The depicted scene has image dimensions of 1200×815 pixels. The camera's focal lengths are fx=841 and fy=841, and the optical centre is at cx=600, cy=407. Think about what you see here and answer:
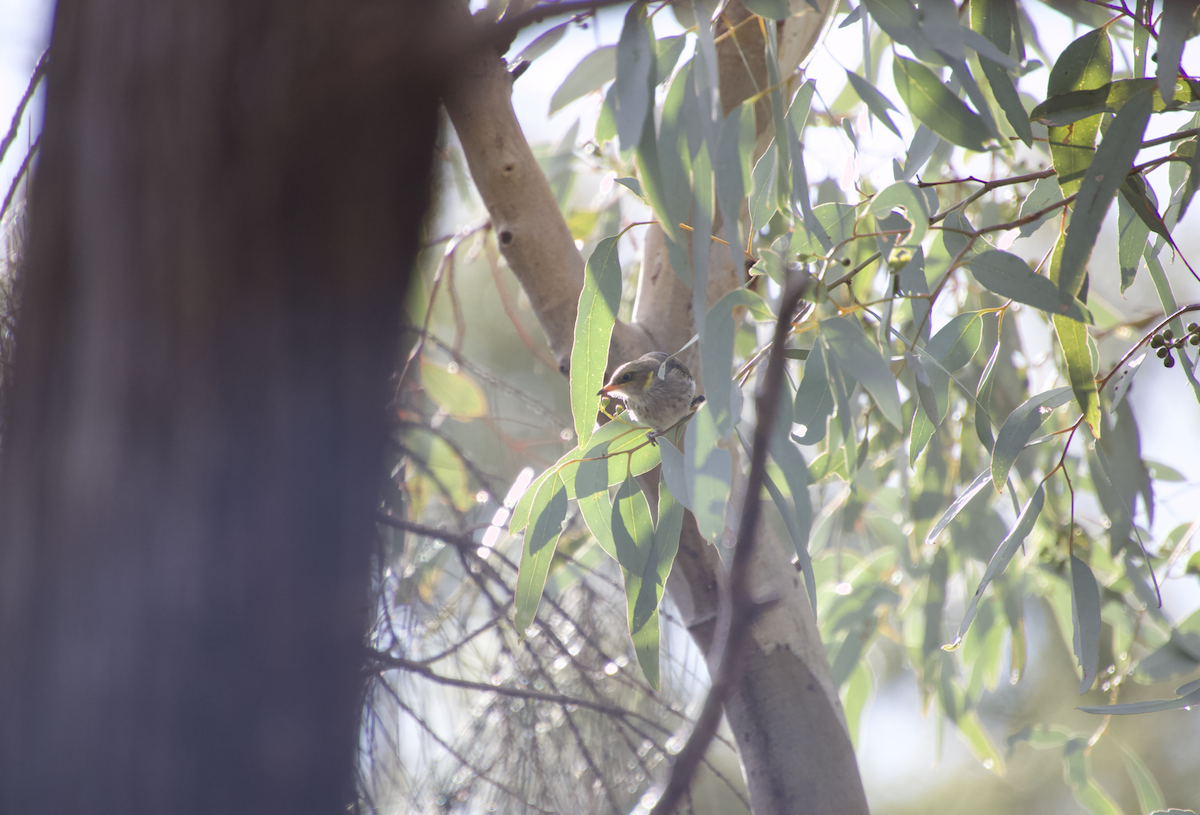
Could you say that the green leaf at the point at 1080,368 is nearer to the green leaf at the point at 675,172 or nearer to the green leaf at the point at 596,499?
the green leaf at the point at 675,172

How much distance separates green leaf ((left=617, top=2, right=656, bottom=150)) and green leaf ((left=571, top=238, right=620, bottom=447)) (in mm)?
276

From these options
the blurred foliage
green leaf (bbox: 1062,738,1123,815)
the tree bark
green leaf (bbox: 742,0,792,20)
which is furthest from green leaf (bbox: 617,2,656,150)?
green leaf (bbox: 1062,738,1123,815)

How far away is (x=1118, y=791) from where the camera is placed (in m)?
4.88

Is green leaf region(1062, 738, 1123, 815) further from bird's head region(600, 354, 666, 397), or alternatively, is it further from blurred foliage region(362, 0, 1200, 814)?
bird's head region(600, 354, 666, 397)

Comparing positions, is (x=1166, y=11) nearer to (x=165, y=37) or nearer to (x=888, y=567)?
(x=165, y=37)

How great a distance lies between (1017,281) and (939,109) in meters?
0.26

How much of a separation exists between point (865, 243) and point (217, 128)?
48.2 inches

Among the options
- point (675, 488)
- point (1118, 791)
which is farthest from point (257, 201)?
point (1118, 791)

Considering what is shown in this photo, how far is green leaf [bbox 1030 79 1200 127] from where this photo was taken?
1.16m

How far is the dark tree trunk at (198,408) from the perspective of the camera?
0.71 m

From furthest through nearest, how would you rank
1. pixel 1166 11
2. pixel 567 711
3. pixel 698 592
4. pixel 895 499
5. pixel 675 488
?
pixel 895 499 < pixel 698 592 < pixel 567 711 < pixel 675 488 < pixel 1166 11

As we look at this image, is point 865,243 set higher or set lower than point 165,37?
higher

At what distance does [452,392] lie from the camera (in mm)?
1912

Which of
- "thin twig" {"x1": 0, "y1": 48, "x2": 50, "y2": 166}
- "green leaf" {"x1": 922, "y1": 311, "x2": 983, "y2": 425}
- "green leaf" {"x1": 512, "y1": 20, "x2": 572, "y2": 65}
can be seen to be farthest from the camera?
"green leaf" {"x1": 512, "y1": 20, "x2": 572, "y2": 65}
